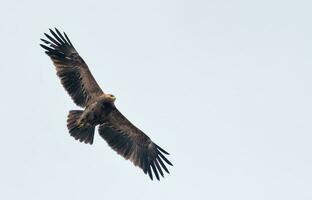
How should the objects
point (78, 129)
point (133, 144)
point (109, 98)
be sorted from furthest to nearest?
1. point (133, 144)
2. point (78, 129)
3. point (109, 98)

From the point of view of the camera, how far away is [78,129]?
40875 mm

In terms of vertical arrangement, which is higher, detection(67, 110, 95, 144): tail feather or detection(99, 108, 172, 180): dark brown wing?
detection(99, 108, 172, 180): dark brown wing

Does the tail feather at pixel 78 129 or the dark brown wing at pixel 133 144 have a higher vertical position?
the dark brown wing at pixel 133 144

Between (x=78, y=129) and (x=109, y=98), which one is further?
(x=78, y=129)

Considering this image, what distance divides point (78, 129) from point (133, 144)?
2986mm

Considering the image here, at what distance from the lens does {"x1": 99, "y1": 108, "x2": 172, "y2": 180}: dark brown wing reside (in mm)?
42312

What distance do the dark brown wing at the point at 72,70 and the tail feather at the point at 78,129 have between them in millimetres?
733

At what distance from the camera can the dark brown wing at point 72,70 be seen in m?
41.0

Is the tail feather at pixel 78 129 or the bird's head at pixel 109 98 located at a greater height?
the bird's head at pixel 109 98

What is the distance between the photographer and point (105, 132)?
42.3 m

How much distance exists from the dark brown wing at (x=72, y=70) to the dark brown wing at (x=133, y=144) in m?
1.60

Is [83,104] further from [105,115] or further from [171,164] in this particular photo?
[171,164]

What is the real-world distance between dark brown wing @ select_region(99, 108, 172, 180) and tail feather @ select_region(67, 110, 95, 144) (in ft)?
3.82

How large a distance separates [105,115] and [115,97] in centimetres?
102
